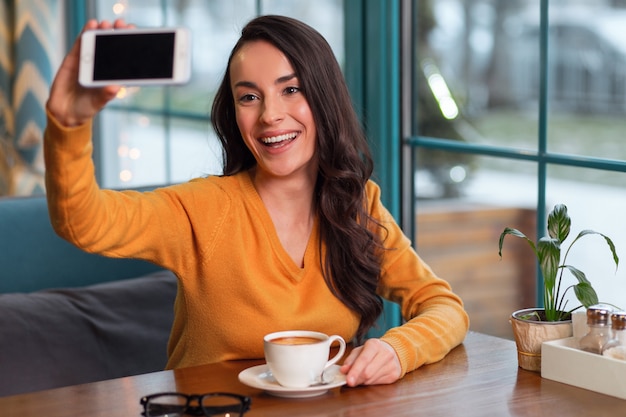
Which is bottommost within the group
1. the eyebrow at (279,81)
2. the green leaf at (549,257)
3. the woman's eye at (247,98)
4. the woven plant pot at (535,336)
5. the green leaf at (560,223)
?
the woven plant pot at (535,336)

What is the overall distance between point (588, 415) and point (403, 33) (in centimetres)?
139

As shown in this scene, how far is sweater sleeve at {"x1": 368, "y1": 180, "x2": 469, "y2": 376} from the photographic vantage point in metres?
1.54

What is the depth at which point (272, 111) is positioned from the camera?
168 cm

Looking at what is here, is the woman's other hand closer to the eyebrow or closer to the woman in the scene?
the woman

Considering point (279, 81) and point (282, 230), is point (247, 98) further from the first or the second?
point (282, 230)

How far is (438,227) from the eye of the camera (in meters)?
2.53

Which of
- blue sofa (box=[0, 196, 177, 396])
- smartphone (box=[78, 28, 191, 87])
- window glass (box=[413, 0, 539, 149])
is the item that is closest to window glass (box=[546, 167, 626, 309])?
window glass (box=[413, 0, 539, 149])

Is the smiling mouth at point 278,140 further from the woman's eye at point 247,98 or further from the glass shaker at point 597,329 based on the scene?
the glass shaker at point 597,329

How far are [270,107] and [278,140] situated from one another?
0.06 m

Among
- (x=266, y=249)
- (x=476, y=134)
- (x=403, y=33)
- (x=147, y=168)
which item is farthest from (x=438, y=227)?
(x=147, y=168)

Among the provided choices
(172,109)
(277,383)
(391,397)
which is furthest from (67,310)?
(172,109)

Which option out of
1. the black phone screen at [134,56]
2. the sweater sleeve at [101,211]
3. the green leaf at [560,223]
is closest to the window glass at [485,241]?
the green leaf at [560,223]

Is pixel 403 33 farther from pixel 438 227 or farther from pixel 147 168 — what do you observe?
pixel 147 168

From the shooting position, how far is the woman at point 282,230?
168cm
